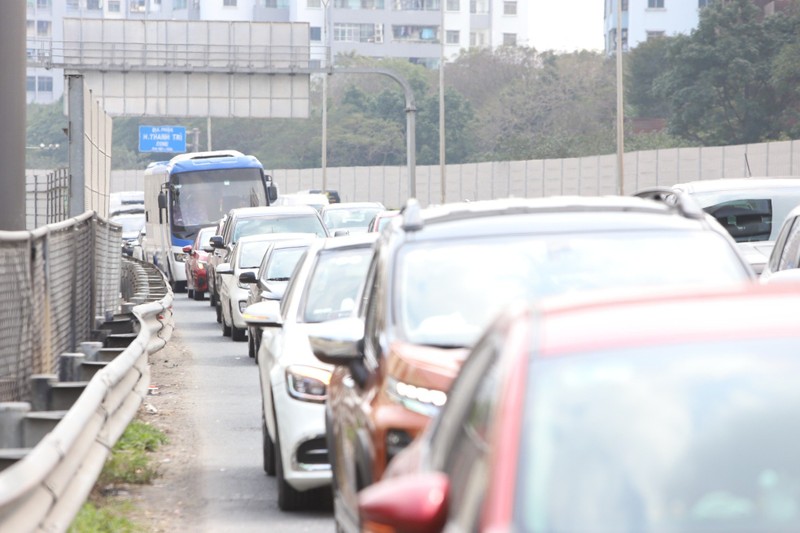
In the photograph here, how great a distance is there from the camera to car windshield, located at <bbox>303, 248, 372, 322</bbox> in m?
11.9

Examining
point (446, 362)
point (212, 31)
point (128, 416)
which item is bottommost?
point (128, 416)

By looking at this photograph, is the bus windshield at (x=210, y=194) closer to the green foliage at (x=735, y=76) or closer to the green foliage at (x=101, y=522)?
the green foliage at (x=735, y=76)

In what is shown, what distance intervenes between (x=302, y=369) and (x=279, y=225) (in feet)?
69.6

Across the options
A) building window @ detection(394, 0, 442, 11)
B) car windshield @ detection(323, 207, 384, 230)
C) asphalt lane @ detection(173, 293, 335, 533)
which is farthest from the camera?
building window @ detection(394, 0, 442, 11)

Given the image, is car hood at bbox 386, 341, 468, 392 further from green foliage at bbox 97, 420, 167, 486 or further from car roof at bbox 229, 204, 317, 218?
car roof at bbox 229, 204, 317, 218

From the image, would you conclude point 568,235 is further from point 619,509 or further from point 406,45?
point 406,45

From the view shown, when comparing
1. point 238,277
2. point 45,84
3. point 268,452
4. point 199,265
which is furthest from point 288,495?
point 45,84

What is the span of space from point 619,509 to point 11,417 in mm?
6398

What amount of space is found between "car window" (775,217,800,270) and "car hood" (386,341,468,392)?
687 centimetres

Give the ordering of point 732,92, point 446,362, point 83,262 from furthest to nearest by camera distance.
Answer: point 732,92, point 83,262, point 446,362

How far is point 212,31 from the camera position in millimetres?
58938

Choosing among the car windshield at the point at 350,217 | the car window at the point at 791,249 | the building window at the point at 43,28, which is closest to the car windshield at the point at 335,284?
the car window at the point at 791,249

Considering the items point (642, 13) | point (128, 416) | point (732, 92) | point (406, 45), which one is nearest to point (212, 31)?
point (732, 92)

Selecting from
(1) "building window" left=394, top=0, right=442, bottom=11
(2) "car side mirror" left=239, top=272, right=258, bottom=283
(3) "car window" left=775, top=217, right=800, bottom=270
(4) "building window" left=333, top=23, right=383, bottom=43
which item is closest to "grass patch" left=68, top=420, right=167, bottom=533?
(3) "car window" left=775, top=217, right=800, bottom=270
